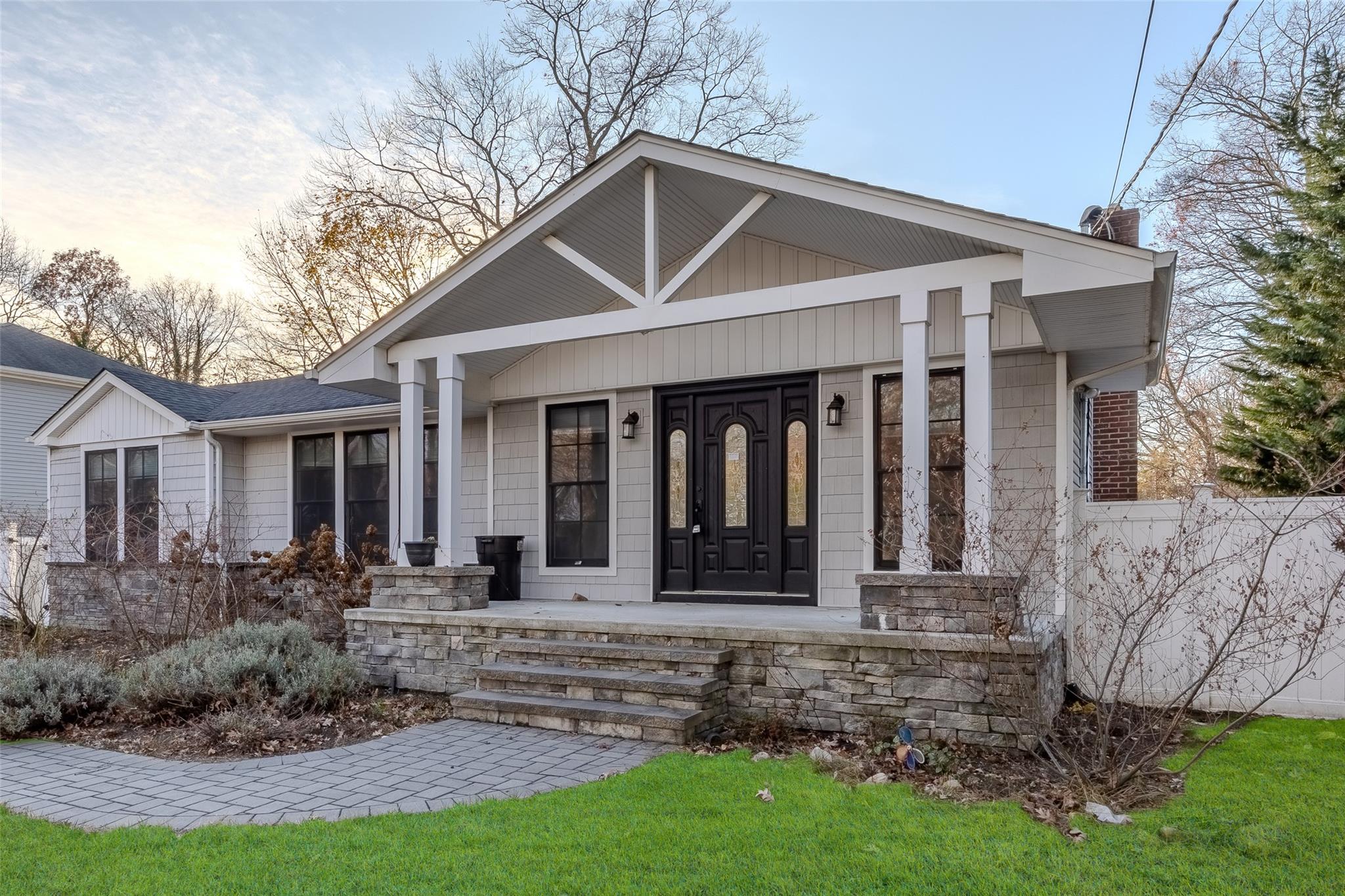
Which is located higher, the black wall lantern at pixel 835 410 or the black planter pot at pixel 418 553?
the black wall lantern at pixel 835 410

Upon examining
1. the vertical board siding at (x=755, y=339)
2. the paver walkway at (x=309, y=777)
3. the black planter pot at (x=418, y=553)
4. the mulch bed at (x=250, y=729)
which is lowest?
the mulch bed at (x=250, y=729)

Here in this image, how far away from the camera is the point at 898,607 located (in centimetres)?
523

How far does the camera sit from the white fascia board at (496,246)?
6.52 meters

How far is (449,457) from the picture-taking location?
7402 millimetres

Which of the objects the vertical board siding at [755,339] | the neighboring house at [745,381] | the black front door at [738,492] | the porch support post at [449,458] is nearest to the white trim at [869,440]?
the neighboring house at [745,381]

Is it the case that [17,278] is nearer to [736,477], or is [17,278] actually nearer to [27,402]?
[27,402]

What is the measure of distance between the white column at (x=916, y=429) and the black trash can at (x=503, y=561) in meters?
4.50

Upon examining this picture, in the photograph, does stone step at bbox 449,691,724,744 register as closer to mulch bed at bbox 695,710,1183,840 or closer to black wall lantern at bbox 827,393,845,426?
mulch bed at bbox 695,710,1183,840

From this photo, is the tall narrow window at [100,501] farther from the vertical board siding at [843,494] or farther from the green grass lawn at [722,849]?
the vertical board siding at [843,494]

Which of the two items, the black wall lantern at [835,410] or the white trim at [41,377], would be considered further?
the white trim at [41,377]

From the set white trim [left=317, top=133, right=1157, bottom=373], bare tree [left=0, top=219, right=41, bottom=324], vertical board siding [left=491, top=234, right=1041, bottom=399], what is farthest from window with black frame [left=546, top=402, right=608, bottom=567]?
bare tree [left=0, top=219, right=41, bottom=324]

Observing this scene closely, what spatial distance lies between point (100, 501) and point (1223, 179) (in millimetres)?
18269

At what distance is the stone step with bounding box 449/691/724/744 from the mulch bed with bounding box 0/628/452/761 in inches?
17.2

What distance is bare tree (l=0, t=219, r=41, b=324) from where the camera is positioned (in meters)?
23.5
